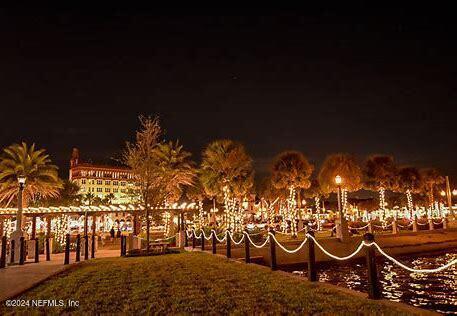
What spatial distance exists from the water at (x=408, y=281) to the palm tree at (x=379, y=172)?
61.9ft

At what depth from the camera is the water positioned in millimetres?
10062

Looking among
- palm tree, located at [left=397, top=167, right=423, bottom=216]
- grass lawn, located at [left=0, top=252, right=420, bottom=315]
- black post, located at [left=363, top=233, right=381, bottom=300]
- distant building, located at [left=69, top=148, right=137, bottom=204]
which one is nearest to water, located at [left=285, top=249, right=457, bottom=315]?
black post, located at [left=363, top=233, right=381, bottom=300]

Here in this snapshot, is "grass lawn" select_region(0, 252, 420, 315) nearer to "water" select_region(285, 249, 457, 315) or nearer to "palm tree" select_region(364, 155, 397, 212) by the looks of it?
"water" select_region(285, 249, 457, 315)

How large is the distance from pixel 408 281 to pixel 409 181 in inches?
1313

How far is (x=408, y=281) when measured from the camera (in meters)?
12.8

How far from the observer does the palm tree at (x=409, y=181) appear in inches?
1671

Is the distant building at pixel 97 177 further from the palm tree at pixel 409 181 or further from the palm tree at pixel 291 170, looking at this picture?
the palm tree at pixel 291 170

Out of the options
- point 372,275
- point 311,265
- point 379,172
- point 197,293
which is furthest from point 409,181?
point 197,293

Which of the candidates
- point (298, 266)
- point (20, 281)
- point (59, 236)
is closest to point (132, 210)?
point (59, 236)

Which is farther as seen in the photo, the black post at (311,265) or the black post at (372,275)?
the black post at (311,265)

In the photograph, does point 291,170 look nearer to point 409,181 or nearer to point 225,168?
point 225,168

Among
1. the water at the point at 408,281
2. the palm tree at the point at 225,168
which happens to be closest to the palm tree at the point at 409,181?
the palm tree at the point at 225,168

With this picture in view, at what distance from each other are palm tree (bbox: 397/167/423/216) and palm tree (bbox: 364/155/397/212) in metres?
4.45

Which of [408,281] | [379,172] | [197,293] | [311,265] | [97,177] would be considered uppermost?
[97,177]
